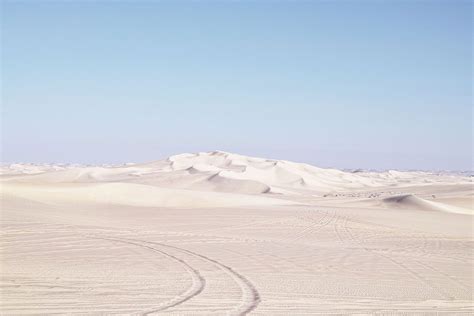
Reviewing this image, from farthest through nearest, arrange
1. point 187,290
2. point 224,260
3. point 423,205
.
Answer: point 423,205 → point 224,260 → point 187,290

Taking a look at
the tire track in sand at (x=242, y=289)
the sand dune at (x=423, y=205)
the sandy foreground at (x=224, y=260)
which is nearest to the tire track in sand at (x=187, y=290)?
the sandy foreground at (x=224, y=260)

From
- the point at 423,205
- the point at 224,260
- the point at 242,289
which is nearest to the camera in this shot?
the point at 242,289

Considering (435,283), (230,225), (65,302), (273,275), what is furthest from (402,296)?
(230,225)

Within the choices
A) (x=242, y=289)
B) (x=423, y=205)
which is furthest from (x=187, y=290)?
(x=423, y=205)

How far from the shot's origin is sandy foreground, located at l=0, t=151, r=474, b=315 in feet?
29.1

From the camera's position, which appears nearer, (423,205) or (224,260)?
(224,260)

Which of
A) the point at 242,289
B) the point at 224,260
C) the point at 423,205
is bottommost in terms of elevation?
the point at 242,289

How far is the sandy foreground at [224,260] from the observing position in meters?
8.86

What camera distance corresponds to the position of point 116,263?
1185 cm

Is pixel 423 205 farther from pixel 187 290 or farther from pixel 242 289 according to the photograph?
pixel 187 290

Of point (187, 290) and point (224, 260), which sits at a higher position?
point (224, 260)

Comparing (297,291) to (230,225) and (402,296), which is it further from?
(230,225)

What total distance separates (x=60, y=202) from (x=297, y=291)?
695 inches

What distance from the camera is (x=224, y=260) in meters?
12.5
